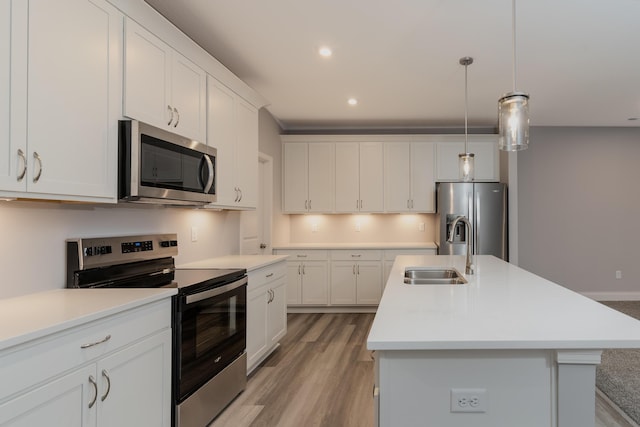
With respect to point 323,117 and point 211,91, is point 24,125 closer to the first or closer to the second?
point 211,91

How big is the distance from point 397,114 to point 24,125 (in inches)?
173

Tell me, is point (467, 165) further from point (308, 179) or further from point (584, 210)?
point (584, 210)

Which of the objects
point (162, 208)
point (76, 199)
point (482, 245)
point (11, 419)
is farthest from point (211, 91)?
point (482, 245)

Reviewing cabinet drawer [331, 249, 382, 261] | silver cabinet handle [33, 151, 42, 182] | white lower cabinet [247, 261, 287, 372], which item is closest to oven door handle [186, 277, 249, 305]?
white lower cabinet [247, 261, 287, 372]

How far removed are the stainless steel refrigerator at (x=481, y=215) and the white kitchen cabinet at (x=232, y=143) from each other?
8.69 feet

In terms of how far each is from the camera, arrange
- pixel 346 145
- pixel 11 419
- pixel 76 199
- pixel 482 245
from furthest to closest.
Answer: pixel 346 145 → pixel 482 245 → pixel 76 199 → pixel 11 419

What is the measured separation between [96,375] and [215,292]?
92 centimetres

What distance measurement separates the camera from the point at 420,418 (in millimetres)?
1383

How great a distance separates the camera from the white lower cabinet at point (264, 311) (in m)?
3.11

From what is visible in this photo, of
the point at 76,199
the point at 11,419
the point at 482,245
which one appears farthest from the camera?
the point at 482,245

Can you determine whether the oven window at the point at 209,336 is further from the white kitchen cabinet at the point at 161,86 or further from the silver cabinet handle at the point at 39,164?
the white kitchen cabinet at the point at 161,86

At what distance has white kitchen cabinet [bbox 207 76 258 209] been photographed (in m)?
3.10

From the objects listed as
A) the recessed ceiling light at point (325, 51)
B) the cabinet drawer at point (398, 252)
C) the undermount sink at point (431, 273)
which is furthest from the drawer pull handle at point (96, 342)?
the cabinet drawer at point (398, 252)

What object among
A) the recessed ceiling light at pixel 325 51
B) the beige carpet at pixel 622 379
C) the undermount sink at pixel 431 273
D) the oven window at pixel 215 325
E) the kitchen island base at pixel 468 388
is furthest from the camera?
the recessed ceiling light at pixel 325 51
